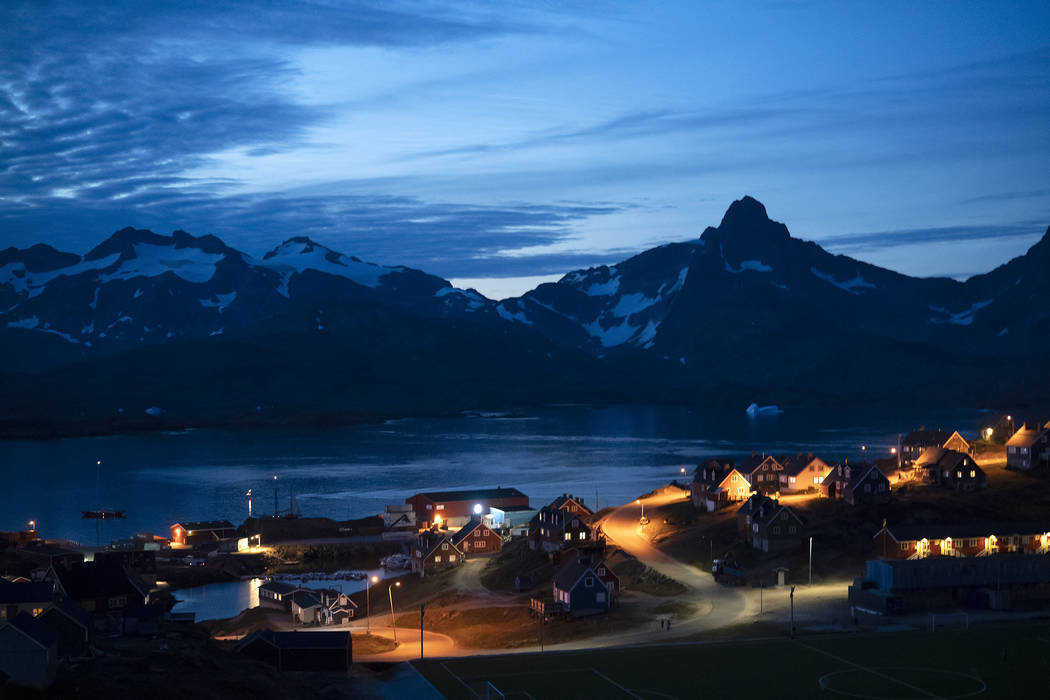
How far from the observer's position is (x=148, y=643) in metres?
32.8

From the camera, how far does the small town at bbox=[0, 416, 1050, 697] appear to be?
1286 inches

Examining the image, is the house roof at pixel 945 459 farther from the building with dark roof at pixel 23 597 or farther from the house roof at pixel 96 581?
the building with dark roof at pixel 23 597

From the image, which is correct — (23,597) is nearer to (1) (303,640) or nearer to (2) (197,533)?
(1) (303,640)

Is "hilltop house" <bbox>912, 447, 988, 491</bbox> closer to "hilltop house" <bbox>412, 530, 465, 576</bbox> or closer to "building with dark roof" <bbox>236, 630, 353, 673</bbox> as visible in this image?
"hilltop house" <bbox>412, 530, 465, 576</bbox>

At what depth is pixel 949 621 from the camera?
120 feet

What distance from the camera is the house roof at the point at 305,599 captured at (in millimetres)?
45594

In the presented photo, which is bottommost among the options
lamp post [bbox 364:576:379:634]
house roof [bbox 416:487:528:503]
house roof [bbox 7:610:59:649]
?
lamp post [bbox 364:576:379:634]

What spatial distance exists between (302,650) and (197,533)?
3864 centimetres

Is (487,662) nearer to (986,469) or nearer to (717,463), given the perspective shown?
(717,463)

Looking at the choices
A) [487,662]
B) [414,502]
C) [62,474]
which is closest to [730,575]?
[487,662]

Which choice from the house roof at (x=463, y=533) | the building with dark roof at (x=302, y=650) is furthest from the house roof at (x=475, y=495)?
the building with dark roof at (x=302, y=650)

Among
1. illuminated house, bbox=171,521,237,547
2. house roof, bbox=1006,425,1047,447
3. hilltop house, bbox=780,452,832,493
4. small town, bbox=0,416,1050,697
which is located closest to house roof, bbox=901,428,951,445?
small town, bbox=0,416,1050,697

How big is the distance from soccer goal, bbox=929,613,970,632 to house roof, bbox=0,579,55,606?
28124mm

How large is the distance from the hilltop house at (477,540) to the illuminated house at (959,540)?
2146cm
